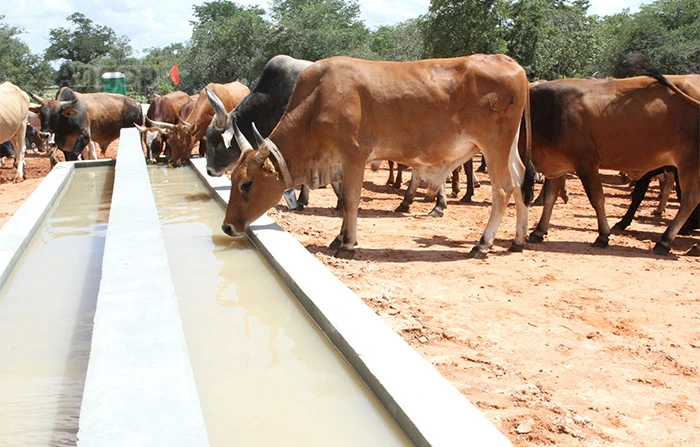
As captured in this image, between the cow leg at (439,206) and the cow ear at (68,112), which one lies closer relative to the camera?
the cow leg at (439,206)

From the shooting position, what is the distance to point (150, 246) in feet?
14.6

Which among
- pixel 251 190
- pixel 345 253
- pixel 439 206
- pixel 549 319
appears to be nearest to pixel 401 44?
pixel 439 206

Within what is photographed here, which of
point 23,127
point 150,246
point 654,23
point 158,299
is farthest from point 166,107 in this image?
point 654,23

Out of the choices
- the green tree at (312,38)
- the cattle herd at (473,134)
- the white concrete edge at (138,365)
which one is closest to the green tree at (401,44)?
the green tree at (312,38)

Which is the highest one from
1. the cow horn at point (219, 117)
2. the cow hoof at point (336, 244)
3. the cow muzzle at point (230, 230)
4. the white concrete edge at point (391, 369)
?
the cow horn at point (219, 117)

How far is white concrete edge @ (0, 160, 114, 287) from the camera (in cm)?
500

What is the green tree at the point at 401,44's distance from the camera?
138 ft

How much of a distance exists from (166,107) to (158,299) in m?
11.9

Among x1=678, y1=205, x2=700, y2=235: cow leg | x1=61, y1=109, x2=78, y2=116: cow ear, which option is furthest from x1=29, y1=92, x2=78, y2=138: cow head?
x1=678, y1=205, x2=700, y2=235: cow leg

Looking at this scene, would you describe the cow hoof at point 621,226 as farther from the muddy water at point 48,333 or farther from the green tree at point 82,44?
the green tree at point 82,44

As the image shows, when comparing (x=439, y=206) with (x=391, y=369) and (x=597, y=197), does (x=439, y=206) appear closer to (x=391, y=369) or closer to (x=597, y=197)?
(x=597, y=197)

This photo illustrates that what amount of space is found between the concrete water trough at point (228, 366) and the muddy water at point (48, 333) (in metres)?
0.01

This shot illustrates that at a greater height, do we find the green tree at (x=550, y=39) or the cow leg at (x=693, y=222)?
the green tree at (x=550, y=39)

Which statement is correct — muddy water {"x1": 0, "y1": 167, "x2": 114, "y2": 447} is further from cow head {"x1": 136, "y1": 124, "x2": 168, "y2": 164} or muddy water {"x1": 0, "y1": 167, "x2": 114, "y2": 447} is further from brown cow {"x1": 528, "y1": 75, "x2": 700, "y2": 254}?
cow head {"x1": 136, "y1": 124, "x2": 168, "y2": 164}
